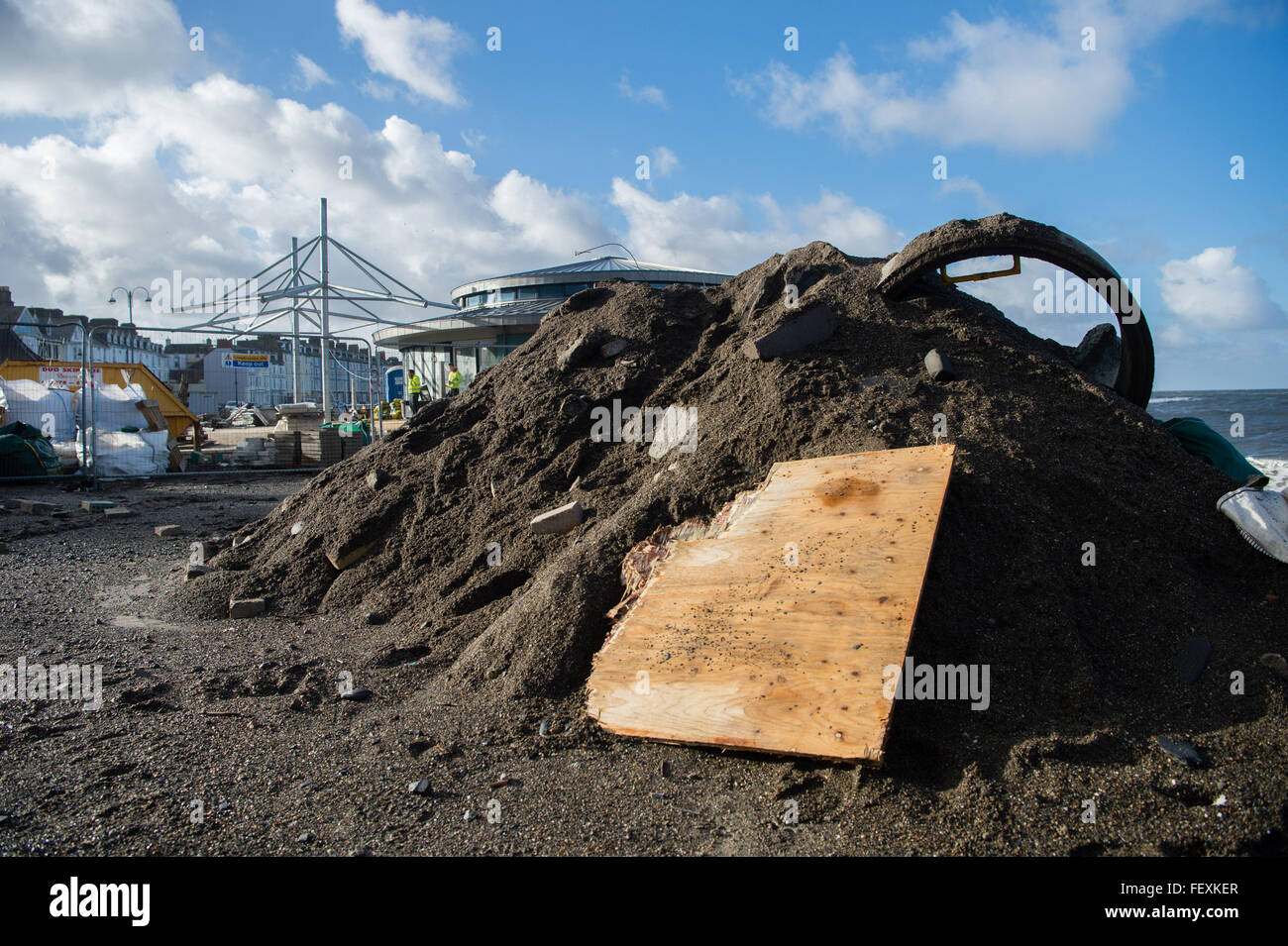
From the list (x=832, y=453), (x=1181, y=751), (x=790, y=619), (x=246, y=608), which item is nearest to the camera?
(x=1181, y=751)

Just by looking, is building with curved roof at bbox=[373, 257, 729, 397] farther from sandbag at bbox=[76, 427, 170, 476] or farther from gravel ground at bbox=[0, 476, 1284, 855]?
gravel ground at bbox=[0, 476, 1284, 855]

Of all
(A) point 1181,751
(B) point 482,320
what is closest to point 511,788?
(A) point 1181,751

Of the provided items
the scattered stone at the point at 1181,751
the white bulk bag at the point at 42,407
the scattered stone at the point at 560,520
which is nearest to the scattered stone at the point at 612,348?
the scattered stone at the point at 560,520

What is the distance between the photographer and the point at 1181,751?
10.7 ft

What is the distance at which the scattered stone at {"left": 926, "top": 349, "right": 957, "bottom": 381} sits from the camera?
5.40 metres

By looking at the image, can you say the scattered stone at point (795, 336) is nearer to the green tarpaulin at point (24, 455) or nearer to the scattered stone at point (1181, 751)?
the scattered stone at point (1181, 751)

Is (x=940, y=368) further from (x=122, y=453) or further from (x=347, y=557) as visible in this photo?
(x=122, y=453)

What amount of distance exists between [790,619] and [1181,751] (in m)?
1.71

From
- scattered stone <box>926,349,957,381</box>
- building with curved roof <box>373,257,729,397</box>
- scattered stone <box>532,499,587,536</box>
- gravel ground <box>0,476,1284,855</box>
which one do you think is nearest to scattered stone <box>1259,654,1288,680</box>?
gravel ground <box>0,476,1284,855</box>

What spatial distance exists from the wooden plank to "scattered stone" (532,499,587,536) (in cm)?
116

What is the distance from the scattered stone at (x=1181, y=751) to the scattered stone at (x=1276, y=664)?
2.69ft

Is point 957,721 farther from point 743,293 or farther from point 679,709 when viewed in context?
point 743,293

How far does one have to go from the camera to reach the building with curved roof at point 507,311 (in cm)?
2638

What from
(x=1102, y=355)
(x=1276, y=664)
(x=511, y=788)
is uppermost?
(x=1102, y=355)
